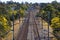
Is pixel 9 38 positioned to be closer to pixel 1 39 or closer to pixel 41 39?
pixel 1 39

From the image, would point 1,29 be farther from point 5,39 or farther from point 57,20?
point 57,20

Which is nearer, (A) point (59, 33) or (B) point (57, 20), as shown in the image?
(A) point (59, 33)

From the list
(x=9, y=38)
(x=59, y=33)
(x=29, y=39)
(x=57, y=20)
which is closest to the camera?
(x=59, y=33)

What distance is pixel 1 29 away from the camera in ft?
49.4

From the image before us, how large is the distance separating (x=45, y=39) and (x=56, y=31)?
2.86 feet

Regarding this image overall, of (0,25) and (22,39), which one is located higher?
(0,25)

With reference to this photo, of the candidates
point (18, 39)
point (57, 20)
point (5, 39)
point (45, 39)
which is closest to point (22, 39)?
point (18, 39)

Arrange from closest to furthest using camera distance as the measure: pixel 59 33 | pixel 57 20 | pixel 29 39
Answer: pixel 59 33 → pixel 29 39 → pixel 57 20

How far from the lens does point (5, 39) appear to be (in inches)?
574

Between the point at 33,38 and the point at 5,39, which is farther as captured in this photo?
the point at 33,38

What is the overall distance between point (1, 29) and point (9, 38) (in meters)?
1.37

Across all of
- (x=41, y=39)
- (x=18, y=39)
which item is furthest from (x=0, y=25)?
(x=41, y=39)

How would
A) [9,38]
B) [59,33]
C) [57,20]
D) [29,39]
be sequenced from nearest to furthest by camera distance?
[59,33] → [9,38] → [29,39] → [57,20]

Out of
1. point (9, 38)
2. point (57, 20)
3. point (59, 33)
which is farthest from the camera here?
point (57, 20)
